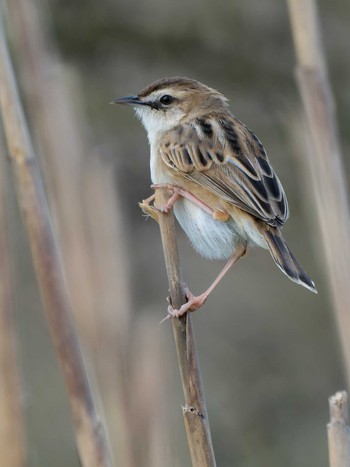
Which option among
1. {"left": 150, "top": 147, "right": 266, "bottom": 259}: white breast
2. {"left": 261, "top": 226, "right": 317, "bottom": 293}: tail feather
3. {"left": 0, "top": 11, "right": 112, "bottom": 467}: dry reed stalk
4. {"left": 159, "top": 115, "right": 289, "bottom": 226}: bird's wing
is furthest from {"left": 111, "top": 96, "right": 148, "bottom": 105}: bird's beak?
{"left": 0, "top": 11, "right": 112, "bottom": 467}: dry reed stalk

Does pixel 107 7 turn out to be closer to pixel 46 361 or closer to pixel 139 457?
pixel 46 361

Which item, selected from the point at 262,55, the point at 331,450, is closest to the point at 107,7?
the point at 262,55

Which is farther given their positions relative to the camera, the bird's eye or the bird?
the bird's eye

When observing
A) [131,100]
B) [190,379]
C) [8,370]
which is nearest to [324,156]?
[131,100]

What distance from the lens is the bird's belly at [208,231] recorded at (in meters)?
3.81

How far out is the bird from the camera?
3703 millimetres

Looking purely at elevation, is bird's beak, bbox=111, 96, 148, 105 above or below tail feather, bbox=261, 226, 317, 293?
above

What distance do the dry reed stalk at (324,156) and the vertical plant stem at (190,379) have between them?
2.81 feet

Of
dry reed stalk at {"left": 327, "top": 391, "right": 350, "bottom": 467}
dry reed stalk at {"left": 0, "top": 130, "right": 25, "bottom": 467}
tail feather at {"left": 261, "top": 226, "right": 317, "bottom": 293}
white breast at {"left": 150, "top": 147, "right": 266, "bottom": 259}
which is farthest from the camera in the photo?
white breast at {"left": 150, "top": 147, "right": 266, "bottom": 259}

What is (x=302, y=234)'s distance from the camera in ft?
23.9

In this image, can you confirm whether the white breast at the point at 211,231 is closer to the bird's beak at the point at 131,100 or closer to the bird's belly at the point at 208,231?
the bird's belly at the point at 208,231

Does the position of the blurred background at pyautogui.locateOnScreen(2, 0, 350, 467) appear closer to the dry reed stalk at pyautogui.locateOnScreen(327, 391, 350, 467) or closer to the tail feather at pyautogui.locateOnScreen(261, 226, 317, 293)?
the tail feather at pyautogui.locateOnScreen(261, 226, 317, 293)

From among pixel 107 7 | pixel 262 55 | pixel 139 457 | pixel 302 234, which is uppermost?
pixel 107 7

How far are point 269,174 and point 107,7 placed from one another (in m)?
3.15
